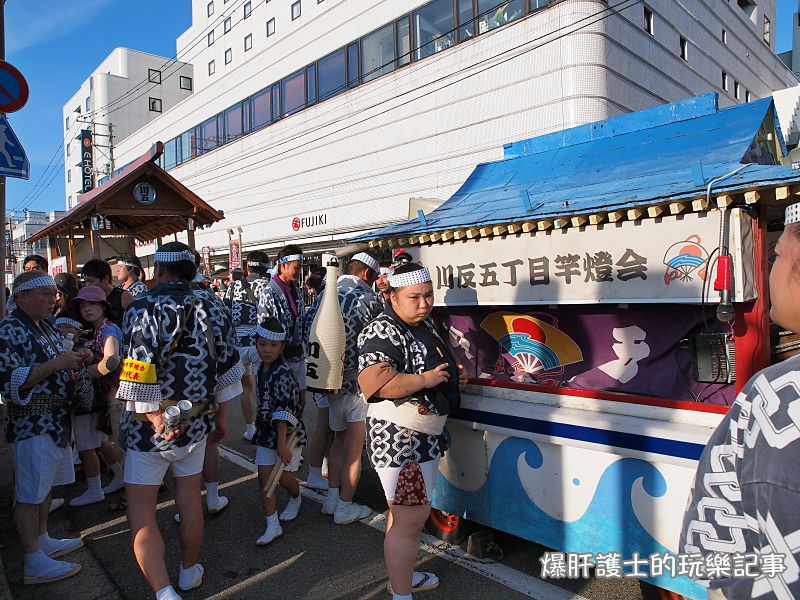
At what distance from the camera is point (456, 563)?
10.4ft

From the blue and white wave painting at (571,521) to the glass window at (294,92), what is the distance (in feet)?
62.3

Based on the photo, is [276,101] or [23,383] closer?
[23,383]

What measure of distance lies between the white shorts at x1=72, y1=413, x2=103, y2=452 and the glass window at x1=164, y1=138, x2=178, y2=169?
1085 inches

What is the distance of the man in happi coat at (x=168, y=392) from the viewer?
2.58 m

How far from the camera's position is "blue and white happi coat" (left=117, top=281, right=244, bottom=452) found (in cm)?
257

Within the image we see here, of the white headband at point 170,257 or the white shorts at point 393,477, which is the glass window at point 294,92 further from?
the white shorts at point 393,477

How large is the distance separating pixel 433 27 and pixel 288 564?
15199mm

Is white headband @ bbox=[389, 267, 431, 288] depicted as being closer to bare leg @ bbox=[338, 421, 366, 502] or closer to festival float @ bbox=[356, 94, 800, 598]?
festival float @ bbox=[356, 94, 800, 598]

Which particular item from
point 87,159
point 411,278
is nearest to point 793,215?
point 411,278

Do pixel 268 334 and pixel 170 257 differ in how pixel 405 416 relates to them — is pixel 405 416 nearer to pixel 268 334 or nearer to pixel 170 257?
pixel 268 334

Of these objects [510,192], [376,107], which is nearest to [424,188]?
[376,107]

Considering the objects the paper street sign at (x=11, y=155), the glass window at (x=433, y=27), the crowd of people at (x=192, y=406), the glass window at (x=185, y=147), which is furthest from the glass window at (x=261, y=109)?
the crowd of people at (x=192, y=406)

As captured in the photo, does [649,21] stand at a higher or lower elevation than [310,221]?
higher

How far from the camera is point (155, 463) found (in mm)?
2680
